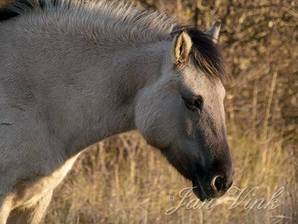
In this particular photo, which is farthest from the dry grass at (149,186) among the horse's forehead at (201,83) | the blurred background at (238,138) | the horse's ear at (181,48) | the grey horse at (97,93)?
the horse's ear at (181,48)

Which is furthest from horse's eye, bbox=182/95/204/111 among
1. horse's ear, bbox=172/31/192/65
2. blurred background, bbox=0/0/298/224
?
blurred background, bbox=0/0/298/224

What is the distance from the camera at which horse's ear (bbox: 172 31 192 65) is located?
4.59 metres

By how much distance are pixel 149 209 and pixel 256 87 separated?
2.52 metres

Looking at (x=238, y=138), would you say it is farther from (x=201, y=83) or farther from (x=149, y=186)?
(x=201, y=83)

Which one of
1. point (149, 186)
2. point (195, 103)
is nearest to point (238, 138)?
point (149, 186)

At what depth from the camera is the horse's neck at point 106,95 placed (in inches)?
193

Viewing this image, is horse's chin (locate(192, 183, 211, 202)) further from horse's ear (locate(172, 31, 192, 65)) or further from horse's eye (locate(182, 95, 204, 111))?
horse's ear (locate(172, 31, 192, 65))

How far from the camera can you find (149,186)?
7250 mm

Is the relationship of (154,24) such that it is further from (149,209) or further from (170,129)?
(149,209)

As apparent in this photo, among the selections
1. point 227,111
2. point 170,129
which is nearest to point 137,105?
point 170,129

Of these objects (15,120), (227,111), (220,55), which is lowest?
(227,111)

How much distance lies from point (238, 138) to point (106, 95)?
3646 mm

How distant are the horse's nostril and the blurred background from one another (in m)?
2.01

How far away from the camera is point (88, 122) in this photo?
495cm
